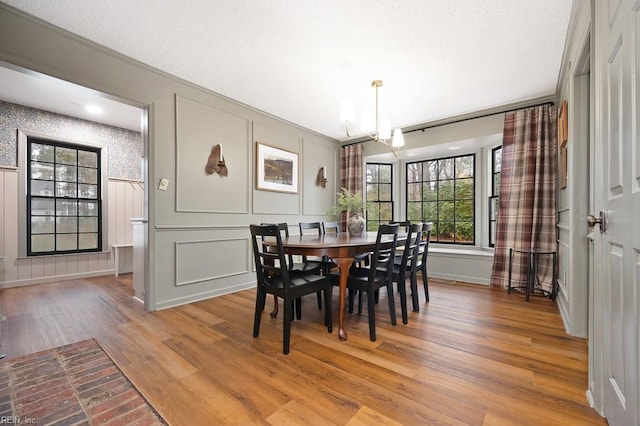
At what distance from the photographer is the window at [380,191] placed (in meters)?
5.38

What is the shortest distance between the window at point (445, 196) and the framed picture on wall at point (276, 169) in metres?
2.23

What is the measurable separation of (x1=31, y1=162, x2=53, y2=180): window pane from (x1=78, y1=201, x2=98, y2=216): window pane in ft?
1.79

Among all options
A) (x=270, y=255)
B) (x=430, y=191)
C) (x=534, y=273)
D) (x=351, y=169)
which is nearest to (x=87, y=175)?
(x=270, y=255)

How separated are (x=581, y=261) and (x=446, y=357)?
141 cm

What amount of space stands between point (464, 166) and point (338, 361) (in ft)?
13.2

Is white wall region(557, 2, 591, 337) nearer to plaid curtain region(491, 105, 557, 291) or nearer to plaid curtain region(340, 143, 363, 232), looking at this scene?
plaid curtain region(491, 105, 557, 291)

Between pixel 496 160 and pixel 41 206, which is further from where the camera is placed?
pixel 496 160

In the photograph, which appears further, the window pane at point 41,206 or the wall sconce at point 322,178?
the wall sconce at point 322,178

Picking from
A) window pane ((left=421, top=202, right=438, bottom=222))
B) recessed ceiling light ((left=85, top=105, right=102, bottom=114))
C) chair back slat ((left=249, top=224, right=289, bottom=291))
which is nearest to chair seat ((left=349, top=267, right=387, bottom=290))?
chair back slat ((left=249, top=224, right=289, bottom=291))

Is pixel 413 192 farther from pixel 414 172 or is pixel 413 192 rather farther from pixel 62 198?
pixel 62 198

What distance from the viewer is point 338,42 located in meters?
2.39

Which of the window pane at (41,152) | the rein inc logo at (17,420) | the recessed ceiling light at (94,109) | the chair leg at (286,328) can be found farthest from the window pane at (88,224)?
the chair leg at (286,328)

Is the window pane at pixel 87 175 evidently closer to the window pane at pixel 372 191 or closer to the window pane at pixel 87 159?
the window pane at pixel 87 159

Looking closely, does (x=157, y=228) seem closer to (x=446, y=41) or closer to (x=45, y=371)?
(x=45, y=371)
